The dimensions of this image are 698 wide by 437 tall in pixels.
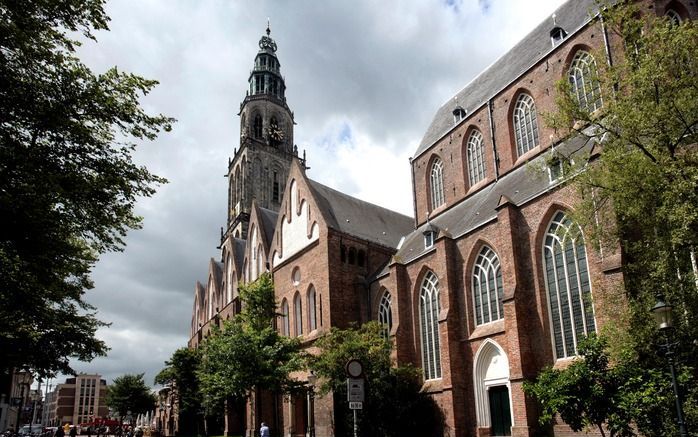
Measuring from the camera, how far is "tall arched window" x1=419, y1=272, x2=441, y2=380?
88.4 feet

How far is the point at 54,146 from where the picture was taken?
12.1 m

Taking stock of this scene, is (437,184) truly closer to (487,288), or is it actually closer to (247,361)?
(487,288)

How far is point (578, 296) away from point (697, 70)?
30.4 feet

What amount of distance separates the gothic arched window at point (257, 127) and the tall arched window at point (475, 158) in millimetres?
38479

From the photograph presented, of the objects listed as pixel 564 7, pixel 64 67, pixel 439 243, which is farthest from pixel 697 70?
pixel 564 7

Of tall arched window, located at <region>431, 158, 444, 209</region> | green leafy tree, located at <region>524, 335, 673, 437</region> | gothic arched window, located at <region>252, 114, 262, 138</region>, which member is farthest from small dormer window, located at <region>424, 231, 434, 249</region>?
gothic arched window, located at <region>252, 114, 262, 138</region>

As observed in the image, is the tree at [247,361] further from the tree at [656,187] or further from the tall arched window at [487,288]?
the tree at [656,187]

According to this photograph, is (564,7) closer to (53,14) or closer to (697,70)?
(697,70)

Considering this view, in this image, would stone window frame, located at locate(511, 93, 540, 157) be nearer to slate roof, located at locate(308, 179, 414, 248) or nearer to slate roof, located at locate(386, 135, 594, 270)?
slate roof, located at locate(386, 135, 594, 270)

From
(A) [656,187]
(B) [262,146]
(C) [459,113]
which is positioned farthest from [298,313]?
(B) [262,146]

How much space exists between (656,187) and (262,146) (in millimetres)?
54753

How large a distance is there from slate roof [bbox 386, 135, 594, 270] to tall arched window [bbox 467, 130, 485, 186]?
1.26 m

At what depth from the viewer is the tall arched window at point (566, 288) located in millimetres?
20375

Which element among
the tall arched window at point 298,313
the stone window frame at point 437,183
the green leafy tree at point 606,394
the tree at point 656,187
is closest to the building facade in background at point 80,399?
the tall arched window at point 298,313
